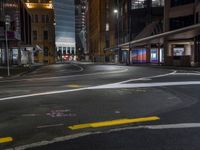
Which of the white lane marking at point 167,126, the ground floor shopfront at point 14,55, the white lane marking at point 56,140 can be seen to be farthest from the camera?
the ground floor shopfront at point 14,55

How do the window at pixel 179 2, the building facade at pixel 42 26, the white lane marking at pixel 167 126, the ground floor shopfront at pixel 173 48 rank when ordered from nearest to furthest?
the white lane marking at pixel 167 126
the ground floor shopfront at pixel 173 48
the window at pixel 179 2
the building facade at pixel 42 26

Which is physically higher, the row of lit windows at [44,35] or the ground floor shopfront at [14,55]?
the row of lit windows at [44,35]

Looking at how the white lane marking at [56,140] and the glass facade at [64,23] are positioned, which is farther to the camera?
the glass facade at [64,23]

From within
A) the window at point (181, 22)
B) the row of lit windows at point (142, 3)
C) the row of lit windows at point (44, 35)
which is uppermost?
the row of lit windows at point (142, 3)

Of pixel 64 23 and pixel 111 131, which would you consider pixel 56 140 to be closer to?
pixel 111 131

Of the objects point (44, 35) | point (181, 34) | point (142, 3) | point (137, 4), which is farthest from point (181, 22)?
point (44, 35)

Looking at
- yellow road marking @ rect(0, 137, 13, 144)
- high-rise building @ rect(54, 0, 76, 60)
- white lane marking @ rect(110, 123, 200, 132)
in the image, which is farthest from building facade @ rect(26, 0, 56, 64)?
yellow road marking @ rect(0, 137, 13, 144)

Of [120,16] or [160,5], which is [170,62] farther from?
[120,16]

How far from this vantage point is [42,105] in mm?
9219

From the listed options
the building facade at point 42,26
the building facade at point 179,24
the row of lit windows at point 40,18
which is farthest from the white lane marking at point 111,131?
the row of lit windows at point 40,18

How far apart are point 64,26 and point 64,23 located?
162 centimetres

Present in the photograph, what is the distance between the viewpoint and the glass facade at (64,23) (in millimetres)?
165125

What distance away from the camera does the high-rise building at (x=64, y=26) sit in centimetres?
16512

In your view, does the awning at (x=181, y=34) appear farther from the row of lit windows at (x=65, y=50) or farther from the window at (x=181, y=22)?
the row of lit windows at (x=65, y=50)
